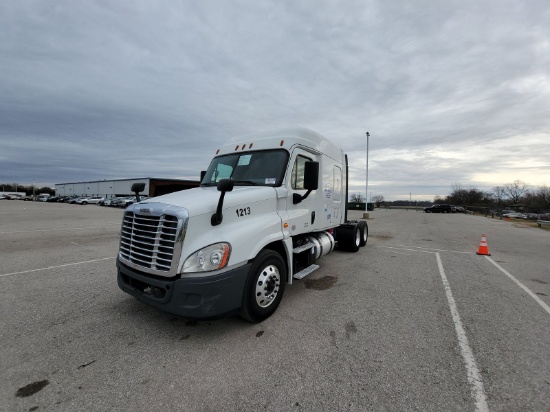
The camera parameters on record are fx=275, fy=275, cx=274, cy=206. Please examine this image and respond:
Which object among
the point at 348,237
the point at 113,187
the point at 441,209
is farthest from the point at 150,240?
the point at 113,187

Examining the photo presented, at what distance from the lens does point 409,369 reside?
278 centimetres

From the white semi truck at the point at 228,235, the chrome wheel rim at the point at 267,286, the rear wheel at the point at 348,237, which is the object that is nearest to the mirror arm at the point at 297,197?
the white semi truck at the point at 228,235

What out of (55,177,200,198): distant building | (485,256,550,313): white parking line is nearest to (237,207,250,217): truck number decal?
(485,256,550,313): white parking line

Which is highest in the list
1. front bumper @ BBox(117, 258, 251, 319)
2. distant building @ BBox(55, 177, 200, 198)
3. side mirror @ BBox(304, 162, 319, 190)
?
distant building @ BBox(55, 177, 200, 198)

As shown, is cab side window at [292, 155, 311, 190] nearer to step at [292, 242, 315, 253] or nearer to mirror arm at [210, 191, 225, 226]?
step at [292, 242, 315, 253]

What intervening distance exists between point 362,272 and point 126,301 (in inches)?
190

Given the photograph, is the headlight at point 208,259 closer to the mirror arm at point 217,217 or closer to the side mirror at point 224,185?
the mirror arm at point 217,217

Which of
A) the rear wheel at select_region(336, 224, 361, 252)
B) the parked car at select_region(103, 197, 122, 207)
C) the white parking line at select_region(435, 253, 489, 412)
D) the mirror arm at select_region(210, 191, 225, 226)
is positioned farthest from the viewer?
the parked car at select_region(103, 197, 122, 207)

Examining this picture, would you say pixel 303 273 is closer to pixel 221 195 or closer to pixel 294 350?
pixel 294 350

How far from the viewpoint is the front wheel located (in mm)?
3496

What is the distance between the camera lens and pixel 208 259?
3.16 meters

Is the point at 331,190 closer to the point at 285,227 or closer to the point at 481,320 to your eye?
the point at 285,227

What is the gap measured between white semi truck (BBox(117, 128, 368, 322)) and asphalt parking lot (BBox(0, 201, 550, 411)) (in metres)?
0.49

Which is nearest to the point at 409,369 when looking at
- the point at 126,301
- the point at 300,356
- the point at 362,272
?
the point at 300,356
